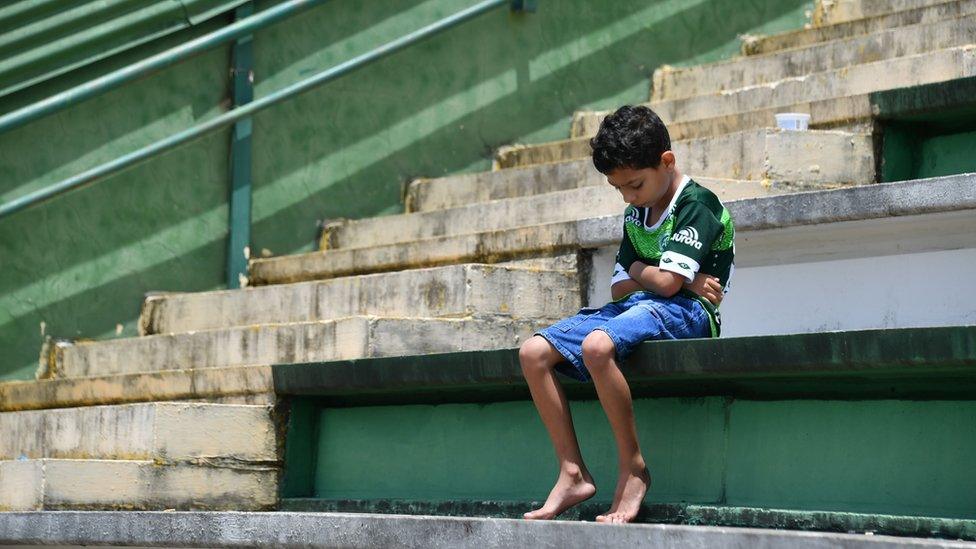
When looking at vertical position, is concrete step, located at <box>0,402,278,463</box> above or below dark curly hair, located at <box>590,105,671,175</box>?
below

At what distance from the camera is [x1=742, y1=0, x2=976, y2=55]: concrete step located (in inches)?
304

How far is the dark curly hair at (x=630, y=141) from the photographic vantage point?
4.57 metres

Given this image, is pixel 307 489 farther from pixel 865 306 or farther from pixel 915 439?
pixel 915 439

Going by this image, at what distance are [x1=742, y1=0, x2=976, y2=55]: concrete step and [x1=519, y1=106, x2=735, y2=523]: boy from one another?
3.47m

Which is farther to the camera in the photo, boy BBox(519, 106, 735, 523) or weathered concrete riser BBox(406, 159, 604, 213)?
weathered concrete riser BBox(406, 159, 604, 213)

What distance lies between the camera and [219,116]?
775 centimetres

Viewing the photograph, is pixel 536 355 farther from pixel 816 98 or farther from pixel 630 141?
pixel 816 98

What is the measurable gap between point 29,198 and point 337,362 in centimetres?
210

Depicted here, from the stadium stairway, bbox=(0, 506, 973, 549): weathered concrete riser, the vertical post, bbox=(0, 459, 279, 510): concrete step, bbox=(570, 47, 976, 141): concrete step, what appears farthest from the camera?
the vertical post

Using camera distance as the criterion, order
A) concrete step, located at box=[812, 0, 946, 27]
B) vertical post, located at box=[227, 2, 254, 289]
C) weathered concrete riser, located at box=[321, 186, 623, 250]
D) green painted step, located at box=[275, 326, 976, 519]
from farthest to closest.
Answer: concrete step, located at box=[812, 0, 946, 27], vertical post, located at box=[227, 2, 254, 289], weathered concrete riser, located at box=[321, 186, 623, 250], green painted step, located at box=[275, 326, 976, 519]

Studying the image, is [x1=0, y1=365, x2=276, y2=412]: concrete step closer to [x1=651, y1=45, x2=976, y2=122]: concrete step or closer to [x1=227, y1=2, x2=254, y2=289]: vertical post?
[x1=227, y1=2, x2=254, y2=289]: vertical post

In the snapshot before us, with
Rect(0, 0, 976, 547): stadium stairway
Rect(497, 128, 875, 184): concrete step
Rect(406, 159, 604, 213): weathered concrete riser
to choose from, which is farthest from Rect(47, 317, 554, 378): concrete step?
Rect(406, 159, 604, 213): weathered concrete riser

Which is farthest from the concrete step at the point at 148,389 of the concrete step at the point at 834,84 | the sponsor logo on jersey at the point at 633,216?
the concrete step at the point at 834,84

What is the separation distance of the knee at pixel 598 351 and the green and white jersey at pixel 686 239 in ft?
0.98
